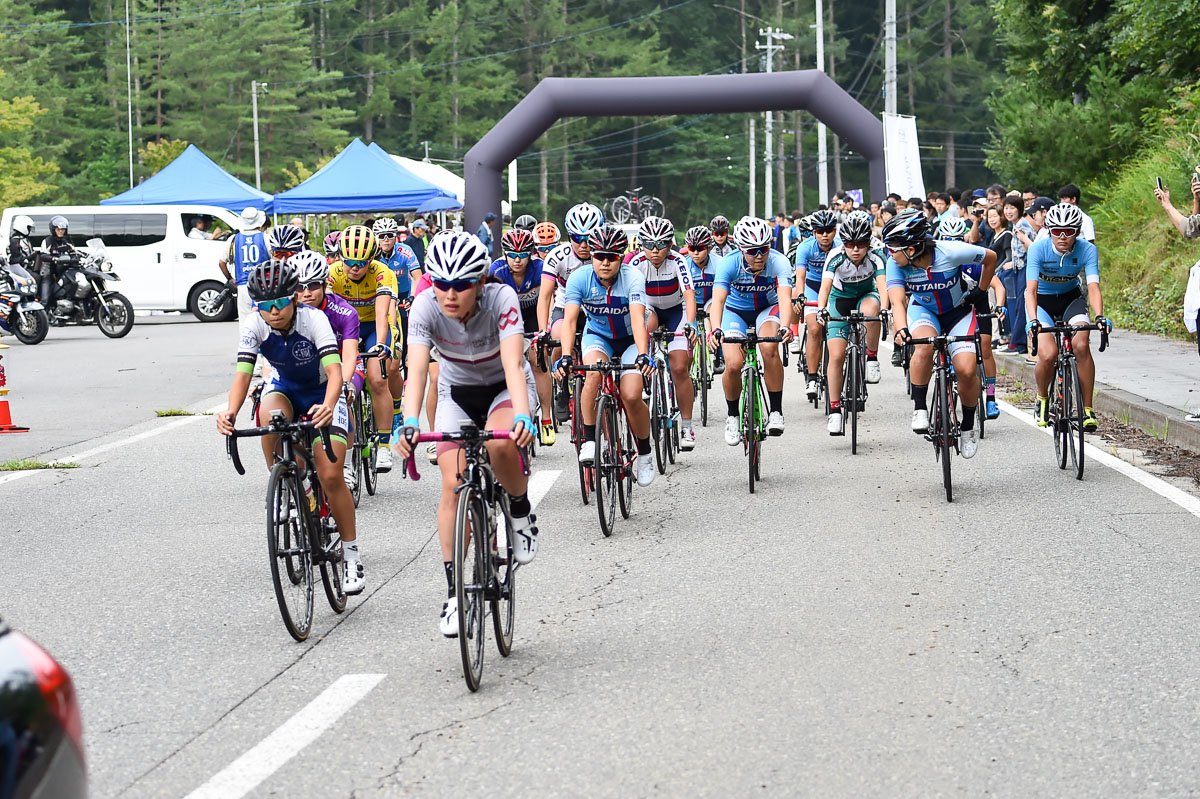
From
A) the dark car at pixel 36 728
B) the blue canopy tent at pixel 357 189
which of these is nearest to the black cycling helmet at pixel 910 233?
the dark car at pixel 36 728

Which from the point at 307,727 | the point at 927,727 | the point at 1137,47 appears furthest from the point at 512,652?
the point at 1137,47

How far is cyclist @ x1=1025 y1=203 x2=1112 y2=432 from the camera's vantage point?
11.0m

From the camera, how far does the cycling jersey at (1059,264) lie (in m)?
11.1

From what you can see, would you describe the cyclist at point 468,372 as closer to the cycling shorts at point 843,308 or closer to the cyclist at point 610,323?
the cyclist at point 610,323

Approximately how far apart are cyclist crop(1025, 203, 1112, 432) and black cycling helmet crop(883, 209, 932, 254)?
3.30 ft

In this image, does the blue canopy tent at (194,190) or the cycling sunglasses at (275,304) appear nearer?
the cycling sunglasses at (275,304)

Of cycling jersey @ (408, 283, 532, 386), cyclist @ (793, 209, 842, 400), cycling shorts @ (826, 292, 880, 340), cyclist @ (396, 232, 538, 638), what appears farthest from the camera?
cyclist @ (793, 209, 842, 400)

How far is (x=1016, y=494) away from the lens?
9.95m

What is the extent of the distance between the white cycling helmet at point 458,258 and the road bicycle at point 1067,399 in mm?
5845

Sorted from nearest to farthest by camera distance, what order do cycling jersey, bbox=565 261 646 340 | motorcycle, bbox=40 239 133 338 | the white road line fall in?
the white road line < cycling jersey, bbox=565 261 646 340 < motorcycle, bbox=40 239 133 338

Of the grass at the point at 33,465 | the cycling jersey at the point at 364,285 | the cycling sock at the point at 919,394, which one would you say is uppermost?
the cycling jersey at the point at 364,285

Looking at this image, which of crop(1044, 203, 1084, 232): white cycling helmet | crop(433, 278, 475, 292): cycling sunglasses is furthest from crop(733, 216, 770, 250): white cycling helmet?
crop(433, 278, 475, 292): cycling sunglasses

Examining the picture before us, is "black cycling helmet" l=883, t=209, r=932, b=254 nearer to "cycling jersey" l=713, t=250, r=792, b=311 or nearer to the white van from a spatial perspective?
"cycling jersey" l=713, t=250, r=792, b=311

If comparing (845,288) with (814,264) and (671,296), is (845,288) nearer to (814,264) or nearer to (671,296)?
(814,264)
